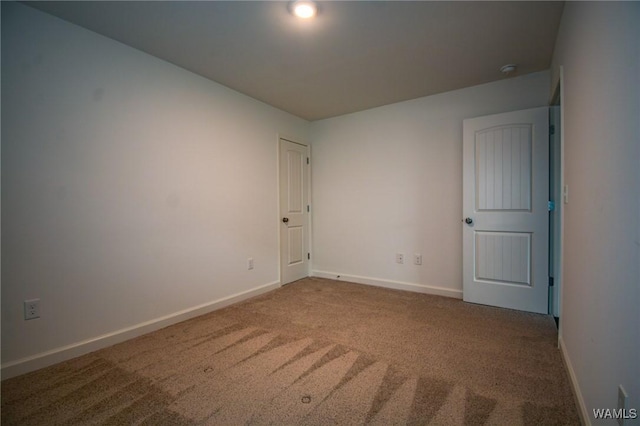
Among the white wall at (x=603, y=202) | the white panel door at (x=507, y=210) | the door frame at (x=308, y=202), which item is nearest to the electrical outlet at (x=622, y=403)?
the white wall at (x=603, y=202)

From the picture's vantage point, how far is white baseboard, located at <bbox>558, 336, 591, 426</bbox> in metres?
1.31

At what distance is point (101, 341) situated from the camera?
2146mm

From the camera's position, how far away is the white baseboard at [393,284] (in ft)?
10.8

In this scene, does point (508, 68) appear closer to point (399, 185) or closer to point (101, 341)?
point (399, 185)

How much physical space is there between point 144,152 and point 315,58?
1.69 meters

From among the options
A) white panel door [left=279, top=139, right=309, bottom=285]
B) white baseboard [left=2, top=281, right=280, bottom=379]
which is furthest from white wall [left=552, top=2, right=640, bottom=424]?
white panel door [left=279, top=139, right=309, bottom=285]

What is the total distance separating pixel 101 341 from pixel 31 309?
1.65 feet

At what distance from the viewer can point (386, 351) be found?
6.78 feet

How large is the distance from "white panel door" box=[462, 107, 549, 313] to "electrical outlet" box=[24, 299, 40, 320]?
3.62 metres

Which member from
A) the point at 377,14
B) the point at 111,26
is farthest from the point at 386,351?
the point at 111,26

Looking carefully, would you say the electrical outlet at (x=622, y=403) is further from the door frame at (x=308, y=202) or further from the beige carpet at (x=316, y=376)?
the door frame at (x=308, y=202)

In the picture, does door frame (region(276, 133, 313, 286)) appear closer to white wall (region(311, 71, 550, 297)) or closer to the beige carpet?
white wall (region(311, 71, 550, 297))

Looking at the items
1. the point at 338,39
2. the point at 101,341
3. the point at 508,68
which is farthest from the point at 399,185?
the point at 101,341

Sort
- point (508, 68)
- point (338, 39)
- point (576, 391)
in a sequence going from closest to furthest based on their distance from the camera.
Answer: point (576, 391)
point (338, 39)
point (508, 68)
